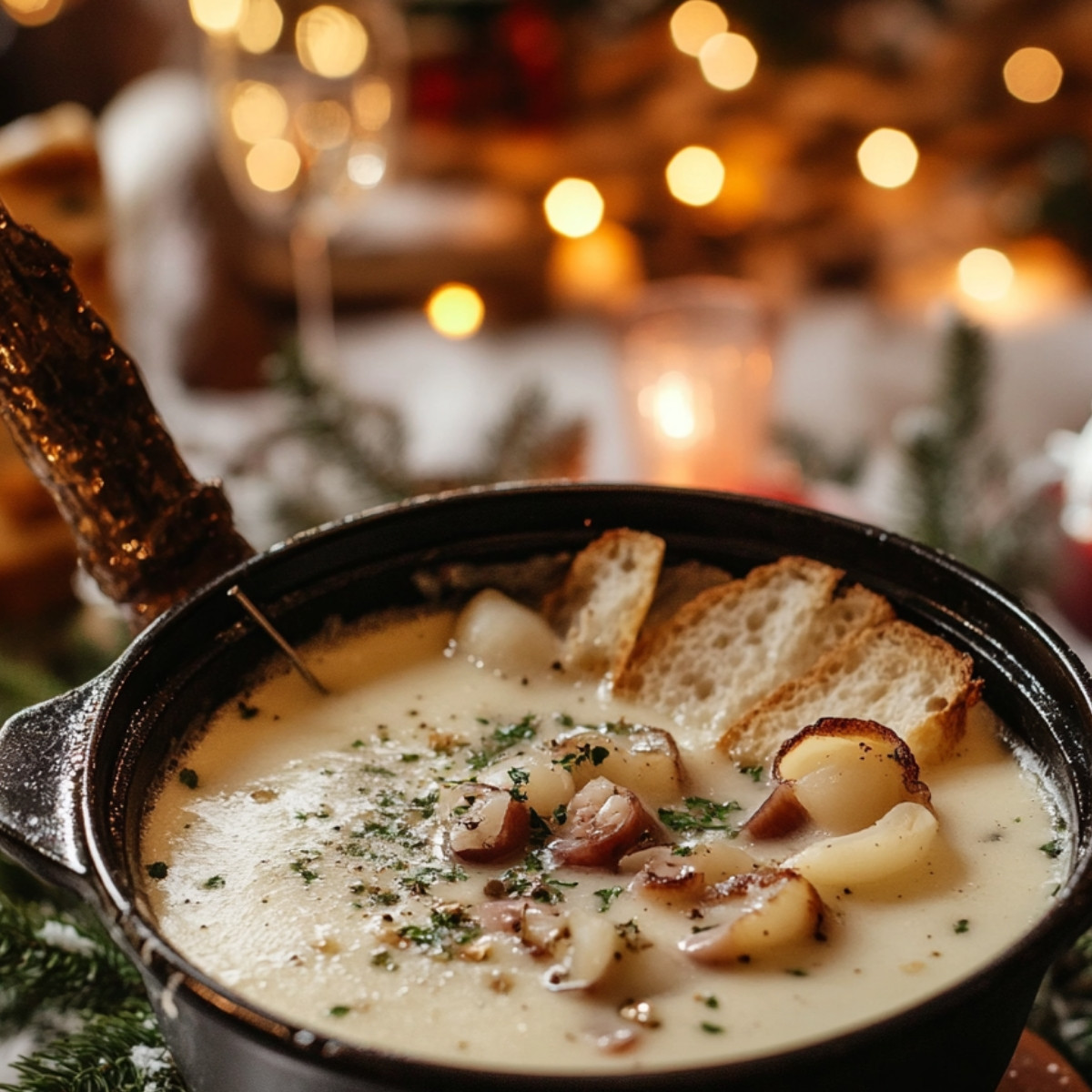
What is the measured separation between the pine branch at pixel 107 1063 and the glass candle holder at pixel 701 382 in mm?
1611

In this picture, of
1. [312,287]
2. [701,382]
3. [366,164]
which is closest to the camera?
[701,382]

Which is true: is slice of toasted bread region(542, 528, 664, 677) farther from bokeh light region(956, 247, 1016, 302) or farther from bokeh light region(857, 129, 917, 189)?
bokeh light region(857, 129, 917, 189)

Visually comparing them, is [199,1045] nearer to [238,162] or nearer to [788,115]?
[238,162]

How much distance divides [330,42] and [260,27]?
150 mm

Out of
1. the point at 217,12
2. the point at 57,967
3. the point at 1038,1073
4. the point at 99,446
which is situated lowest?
the point at 1038,1073

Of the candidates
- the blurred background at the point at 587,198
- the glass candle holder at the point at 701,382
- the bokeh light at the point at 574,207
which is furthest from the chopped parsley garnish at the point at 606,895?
the bokeh light at the point at 574,207

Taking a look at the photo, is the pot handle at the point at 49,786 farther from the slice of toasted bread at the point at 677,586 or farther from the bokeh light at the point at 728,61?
the bokeh light at the point at 728,61

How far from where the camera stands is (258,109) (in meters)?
2.88

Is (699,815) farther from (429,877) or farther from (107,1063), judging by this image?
(107,1063)

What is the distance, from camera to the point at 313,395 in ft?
7.09

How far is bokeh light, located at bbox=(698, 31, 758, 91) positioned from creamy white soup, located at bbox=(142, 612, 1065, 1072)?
292 cm

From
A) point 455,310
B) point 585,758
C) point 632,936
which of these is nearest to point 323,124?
point 455,310

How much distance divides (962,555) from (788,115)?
2.45m

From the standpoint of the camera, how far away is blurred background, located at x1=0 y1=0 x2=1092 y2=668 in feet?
10.1
